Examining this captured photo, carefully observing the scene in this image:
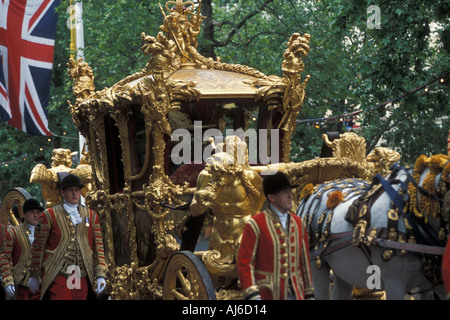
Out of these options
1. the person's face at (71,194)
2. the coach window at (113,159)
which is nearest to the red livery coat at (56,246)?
the person's face at (71,194)

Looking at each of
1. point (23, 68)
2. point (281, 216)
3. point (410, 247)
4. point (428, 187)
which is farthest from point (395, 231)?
point (23, 68)

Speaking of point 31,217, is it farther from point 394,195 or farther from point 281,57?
point 281,57

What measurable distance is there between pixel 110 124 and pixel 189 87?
1424 mm

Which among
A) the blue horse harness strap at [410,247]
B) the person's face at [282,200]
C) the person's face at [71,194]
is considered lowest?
the blue horse harness strap at [410,247]

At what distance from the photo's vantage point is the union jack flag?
14875 millimetres

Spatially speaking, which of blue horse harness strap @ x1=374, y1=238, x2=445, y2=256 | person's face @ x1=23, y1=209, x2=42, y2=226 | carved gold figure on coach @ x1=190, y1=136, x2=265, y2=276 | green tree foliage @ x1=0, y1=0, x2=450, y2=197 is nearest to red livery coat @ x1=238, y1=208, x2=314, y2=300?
blue horse harness strap @ x1=374, y1=238, x2=445, y2=256

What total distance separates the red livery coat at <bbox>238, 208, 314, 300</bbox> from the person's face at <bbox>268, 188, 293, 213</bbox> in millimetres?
66

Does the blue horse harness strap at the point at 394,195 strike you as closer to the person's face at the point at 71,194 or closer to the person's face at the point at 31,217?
the person's face at the point at 71,194

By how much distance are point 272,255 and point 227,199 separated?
1.49m

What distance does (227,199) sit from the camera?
7.61 m

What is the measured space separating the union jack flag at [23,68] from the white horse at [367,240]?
767 centimetres

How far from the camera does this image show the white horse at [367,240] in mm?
6879

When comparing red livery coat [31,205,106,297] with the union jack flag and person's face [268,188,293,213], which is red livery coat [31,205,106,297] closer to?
person's face [268,188,293,213]
